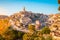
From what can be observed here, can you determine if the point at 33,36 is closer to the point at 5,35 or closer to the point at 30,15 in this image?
the point at 5,35

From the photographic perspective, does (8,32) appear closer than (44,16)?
Yes

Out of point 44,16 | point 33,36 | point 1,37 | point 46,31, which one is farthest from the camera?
point 44,16

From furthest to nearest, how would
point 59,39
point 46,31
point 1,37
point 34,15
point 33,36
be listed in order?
point 34,15 → point 46,31 → point 1,37 → point 33,36 → point 59,39

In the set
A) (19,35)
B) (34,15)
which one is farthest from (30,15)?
(19,35)

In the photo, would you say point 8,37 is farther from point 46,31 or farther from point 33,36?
point 46,31

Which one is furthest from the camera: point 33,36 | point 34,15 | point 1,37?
point 34,15

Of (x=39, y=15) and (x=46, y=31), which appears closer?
(x=46, y=31)

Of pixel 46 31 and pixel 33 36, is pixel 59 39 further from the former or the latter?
pixel 46 31

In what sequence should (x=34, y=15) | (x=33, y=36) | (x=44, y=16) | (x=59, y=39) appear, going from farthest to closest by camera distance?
1. (x=34, y=15)
2. (x=44, y=16)
3. (x=33, y=36)
4. (x=59, y=39)

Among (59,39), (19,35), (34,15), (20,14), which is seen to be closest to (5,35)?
(19,35)
